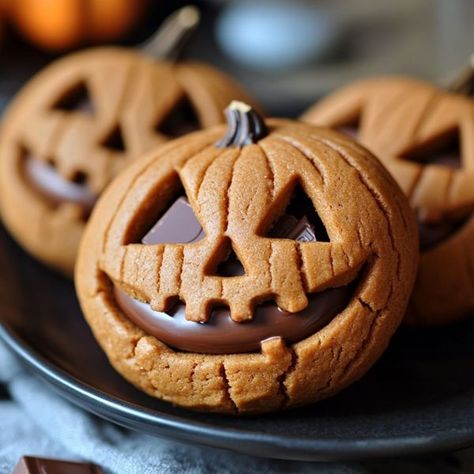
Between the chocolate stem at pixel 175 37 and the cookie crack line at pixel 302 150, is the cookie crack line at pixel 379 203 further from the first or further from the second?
the chocolate stem at pixel 175 37

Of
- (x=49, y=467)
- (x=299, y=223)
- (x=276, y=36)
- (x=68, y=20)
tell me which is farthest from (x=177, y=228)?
(x=276, y=36)

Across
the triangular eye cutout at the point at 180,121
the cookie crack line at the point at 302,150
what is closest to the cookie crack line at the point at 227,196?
the cookie crack line at the point at 302,150

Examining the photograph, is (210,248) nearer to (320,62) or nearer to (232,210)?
(232,210)

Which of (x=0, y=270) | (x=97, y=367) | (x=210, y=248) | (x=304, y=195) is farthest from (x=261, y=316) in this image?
(x=0, y=270)

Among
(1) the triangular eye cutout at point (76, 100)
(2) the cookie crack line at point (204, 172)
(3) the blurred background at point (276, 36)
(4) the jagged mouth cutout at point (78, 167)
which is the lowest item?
(3) the blurred background at point (276, 36)

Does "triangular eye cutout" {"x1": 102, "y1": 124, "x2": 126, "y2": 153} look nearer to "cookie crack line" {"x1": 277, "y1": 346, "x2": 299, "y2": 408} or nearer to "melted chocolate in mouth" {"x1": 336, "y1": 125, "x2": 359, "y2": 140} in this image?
"melted chocolate in mouth" {"x1": 336, "y1": 125, "x2": 359, "y2": 140}

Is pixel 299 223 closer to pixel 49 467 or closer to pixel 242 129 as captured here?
pixel 242 129

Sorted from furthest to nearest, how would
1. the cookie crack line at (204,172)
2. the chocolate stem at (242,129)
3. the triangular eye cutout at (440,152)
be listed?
the triangular eye cutout at (440,152), the chocolate stem at (242,129), the cookie crack line at (204,172)
